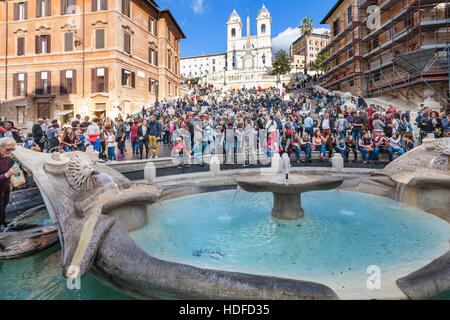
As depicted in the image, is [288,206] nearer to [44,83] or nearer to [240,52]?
[44,83]

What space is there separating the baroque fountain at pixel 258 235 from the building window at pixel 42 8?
33010mm

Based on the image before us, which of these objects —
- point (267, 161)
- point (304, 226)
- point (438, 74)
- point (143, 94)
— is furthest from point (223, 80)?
point (304, 226)

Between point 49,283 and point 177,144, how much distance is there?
8015 millimetres

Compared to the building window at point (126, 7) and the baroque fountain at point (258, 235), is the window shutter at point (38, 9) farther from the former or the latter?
the baroque fountain at point (258, 235)

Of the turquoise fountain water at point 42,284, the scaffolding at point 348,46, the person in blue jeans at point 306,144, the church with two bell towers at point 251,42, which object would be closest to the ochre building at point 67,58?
the person in blue jeans at point 306,144

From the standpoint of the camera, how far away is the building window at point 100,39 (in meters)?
26.8

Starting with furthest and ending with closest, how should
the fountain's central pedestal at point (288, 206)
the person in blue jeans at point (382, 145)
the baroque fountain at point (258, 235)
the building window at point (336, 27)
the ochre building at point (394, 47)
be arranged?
the building window at point (336, 27)
the ochre building at point (394, 47)
the person in blue jeans at point (382, 145)
the fountain's central pedestal at point (288, 206)
the baroque fountain at point (258, 235)

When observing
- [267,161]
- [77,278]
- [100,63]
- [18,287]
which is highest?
[100,63]

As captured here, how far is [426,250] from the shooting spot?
3.31 metres

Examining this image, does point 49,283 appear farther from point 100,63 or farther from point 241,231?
point 100,63

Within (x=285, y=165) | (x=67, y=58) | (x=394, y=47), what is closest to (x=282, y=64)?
(x=394, y=47)

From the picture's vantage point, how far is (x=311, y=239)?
3844 millimetres

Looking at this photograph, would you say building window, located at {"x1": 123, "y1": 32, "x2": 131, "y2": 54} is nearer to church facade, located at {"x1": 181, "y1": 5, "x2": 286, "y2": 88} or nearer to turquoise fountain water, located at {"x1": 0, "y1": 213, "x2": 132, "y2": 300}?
turquoise fountain water, located at {"x1": 0, "y1": 213, "x2": 132, "y2": 300}

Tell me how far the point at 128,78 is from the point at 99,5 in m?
7.71
